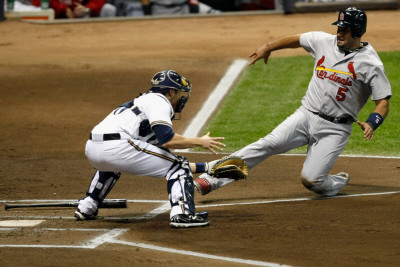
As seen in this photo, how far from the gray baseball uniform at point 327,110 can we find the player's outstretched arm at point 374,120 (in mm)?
77

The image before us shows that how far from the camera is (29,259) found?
6590mm

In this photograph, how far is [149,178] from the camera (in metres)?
10.1

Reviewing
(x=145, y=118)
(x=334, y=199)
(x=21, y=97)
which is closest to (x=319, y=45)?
(x=334, y=199)

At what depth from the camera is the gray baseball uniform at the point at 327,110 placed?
8.71 meters

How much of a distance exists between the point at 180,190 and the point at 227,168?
61cm

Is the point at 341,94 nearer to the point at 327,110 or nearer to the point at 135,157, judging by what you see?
the point at 327,110

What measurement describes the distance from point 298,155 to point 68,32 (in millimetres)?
8532

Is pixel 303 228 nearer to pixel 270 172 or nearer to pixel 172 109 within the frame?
pixel 172 109

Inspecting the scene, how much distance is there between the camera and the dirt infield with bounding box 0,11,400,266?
680 cm

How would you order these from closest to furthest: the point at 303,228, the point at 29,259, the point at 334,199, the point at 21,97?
the point at 29,259 < the point at 303,228 < the point at 334,199 < the point at 21,97

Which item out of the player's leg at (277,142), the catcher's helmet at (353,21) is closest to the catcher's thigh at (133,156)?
the player's leg at (277,142)

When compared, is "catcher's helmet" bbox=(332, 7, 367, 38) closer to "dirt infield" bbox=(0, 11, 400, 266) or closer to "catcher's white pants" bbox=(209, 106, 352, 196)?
"catcher's white pants" bbox=(209, 106, 352, 196)

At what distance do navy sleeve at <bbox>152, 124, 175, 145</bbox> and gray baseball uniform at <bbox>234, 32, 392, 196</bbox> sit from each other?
61.7 inches

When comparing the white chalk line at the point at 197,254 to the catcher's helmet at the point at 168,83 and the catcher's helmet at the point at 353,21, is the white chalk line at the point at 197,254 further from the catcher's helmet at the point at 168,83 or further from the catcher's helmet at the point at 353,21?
the catcher's helmet at the point at 353,21
